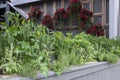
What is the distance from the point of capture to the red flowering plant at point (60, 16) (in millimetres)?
8914

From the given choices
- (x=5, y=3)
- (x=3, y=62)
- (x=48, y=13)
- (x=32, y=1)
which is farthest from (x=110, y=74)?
(x=32, y=1)

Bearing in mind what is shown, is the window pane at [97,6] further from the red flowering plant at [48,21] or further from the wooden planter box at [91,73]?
the wooden planter box at [91,73]

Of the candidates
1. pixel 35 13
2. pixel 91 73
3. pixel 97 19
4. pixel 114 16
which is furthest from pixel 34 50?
A: pixel 35 13

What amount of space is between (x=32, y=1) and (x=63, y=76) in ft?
25.5

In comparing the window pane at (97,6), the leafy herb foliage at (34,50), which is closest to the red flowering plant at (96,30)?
the window pane at (97,6)

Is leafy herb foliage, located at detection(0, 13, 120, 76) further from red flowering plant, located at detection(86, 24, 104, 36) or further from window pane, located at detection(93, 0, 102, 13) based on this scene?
window pane, located at detection(93, 0, 102, 13)

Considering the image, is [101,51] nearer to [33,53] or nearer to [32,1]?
[33,53]

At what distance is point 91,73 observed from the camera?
10.8 feet

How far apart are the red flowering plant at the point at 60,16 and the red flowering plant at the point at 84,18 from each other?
0.67m

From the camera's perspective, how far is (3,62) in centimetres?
239

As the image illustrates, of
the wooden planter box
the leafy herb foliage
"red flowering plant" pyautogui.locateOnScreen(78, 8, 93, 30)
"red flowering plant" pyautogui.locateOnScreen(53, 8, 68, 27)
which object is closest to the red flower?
"red flowering plant" pyautogui.locateOnScreen(53, 8, 68, 27)

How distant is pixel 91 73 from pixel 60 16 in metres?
5.88

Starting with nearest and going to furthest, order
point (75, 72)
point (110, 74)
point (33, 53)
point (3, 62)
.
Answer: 1. point (3, 62)
2. point (33, 53)
3. point (75, 72)
4. point (110, 74)

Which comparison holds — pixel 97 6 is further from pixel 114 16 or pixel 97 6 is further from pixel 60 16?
pixel 60 16
